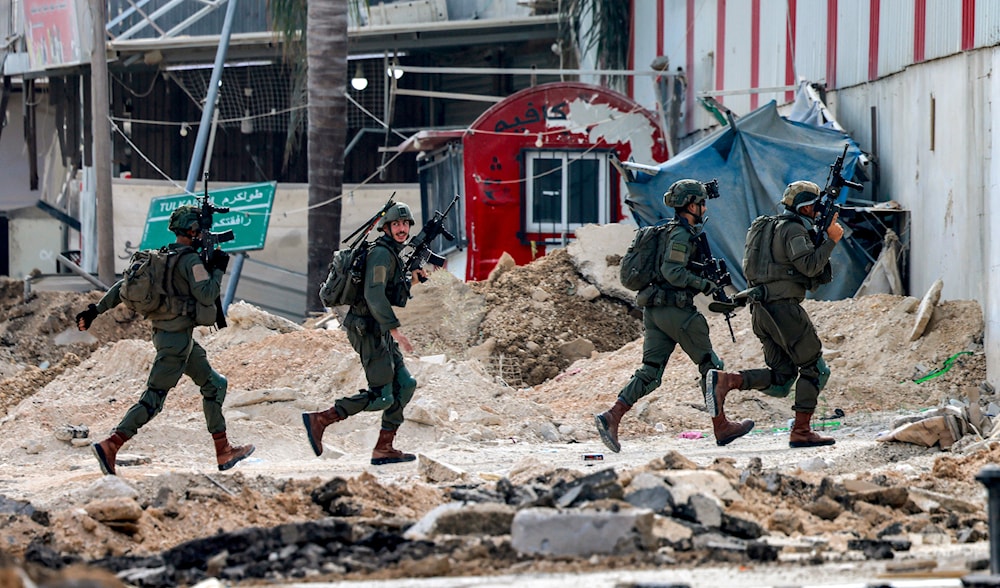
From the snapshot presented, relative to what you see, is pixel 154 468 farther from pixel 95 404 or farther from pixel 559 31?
pixel 559 31

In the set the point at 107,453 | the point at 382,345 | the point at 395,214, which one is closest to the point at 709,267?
the point at 395,214

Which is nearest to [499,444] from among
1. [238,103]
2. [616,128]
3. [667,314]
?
[667,314]

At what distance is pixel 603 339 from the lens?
1633 centimetres

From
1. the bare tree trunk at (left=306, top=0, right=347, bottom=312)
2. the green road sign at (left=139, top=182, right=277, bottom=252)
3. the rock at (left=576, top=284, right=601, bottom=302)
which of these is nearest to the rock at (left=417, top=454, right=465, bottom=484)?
the rock at (left=576, top=284, right=601, bottom=302)

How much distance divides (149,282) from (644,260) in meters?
2.91

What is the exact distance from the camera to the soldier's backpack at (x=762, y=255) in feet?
33.7

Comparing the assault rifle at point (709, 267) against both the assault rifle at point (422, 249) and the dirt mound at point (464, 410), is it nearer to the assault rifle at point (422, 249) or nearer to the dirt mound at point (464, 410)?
the dirt mound at point (464, 410)

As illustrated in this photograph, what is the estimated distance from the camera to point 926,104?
13.5m

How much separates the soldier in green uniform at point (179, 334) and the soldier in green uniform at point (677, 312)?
7.92ft

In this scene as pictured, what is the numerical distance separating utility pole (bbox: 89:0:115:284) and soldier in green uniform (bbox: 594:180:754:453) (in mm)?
12612

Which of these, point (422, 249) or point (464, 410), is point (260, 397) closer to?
point (464, 410)

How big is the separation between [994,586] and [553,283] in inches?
445

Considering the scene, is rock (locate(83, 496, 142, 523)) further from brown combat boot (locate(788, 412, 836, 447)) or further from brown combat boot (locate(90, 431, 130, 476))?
brown combat boot (locate(788, 412, 836, 447))

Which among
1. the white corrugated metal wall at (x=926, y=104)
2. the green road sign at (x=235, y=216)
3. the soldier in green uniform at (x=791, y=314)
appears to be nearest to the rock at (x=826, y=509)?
the soldier in green uniform at (x=791, y=314)
